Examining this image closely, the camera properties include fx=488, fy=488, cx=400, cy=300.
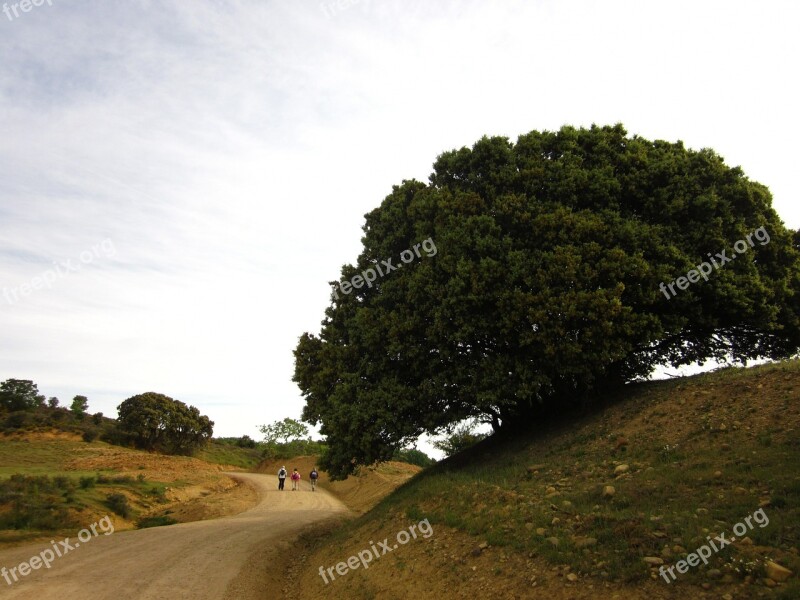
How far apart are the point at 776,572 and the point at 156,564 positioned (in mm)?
13878

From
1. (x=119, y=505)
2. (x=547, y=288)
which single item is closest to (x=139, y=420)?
(x=119, y=505)

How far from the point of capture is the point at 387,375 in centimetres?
1702

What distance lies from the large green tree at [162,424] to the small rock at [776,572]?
6636cm

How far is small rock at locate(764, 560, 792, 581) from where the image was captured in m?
5.79

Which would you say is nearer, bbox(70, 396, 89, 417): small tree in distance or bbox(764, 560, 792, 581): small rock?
bbox(764, 560, 792, 581): small rock

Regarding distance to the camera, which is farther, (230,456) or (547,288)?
(230,456)

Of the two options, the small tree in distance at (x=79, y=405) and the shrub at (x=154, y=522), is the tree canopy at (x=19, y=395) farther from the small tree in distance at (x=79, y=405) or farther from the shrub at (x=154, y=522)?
the shrub at (x=154, y=522)

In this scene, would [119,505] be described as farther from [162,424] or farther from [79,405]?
[79,405]

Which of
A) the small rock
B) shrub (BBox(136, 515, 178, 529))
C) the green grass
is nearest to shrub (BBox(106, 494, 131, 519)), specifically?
shrub (BBox(136, 515, 178, 529))

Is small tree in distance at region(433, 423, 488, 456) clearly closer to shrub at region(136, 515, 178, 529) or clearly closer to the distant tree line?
shrub at region(136, 515, 178, 529)

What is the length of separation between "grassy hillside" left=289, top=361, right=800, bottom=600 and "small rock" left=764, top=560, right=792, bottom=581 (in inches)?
0.6

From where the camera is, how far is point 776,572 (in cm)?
585

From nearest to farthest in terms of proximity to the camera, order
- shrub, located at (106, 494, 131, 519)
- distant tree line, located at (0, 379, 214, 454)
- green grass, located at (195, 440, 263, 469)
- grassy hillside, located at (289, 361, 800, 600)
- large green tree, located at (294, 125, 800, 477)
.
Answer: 1. grassy hillside, located at (289, 361, 800, 600)
2. large green tree, located at (294, 125, 800, 477)
3. shrub, located at (106, 494, 131, 519)
4. distant tree line, located at (0, 379, 214, 454)
5. green grass, located at (195, 440, 263, 469)

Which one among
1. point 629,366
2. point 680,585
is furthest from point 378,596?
point 629,366
